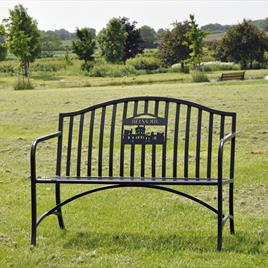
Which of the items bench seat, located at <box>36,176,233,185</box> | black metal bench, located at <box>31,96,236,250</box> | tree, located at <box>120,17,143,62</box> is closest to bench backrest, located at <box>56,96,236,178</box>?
black metal bench, located at <box>31,96,236,250</box>

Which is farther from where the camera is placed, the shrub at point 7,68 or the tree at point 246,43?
the tree at point 246,43

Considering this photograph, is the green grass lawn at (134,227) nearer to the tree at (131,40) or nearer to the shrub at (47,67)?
the shrub at (47,67)

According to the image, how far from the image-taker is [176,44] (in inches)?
2434

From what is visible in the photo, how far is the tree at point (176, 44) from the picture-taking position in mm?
61344

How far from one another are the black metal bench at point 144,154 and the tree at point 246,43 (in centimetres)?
4224

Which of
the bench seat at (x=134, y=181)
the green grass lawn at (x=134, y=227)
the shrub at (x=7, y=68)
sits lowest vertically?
the shrub at (x=7, y=68)

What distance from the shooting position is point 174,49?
6203 centimetres

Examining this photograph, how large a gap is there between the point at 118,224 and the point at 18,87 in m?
27.8

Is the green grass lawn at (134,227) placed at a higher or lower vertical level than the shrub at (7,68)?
higher

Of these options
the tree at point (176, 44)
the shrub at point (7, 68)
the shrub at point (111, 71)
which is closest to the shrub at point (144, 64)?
the tree at point (176, 44)

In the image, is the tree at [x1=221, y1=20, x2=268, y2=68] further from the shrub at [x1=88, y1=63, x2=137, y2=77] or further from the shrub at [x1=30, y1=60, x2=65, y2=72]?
the shrub at [x1=30, y1=60, x2=65, y2=72]

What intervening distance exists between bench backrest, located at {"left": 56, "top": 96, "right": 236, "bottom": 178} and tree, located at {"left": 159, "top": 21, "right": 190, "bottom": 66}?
45.7m

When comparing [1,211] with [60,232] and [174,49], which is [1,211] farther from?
[174,49]


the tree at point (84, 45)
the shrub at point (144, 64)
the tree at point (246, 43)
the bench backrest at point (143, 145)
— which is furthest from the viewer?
the shrub at point (144, 64)
